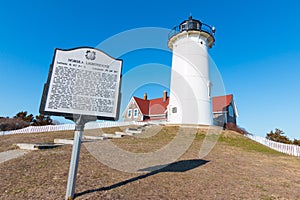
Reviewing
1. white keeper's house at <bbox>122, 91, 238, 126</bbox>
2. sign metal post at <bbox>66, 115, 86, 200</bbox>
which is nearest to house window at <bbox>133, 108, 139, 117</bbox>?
white keeper's house at <bbox>122, 91, 238, 126</bbox>

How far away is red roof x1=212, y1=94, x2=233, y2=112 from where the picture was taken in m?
29.0

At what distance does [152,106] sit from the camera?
3331cm

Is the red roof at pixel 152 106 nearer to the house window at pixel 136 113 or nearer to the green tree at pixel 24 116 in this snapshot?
the house window at pixel 136 113

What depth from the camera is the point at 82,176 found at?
4984mm

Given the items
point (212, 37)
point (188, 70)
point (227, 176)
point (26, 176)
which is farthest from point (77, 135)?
point (212, 37)

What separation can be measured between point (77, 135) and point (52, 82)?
141cm

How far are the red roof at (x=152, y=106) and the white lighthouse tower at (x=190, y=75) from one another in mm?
9373

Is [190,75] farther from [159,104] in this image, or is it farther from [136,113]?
[136,113]

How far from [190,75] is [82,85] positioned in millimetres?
17559

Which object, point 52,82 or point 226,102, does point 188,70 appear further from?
point 52,82

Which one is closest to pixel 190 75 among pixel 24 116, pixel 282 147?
pixel 282 147

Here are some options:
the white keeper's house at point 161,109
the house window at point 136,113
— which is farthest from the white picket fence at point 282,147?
the house window at point 136,113

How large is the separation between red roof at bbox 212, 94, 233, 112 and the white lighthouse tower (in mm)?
9055

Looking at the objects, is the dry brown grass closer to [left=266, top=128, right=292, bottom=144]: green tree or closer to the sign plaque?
the sign plaque
